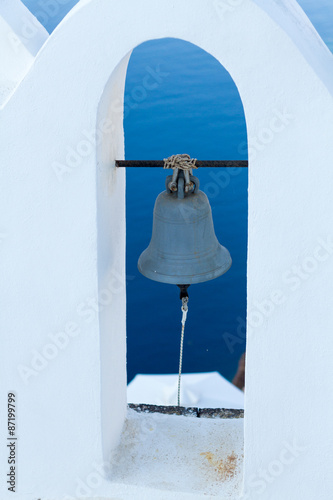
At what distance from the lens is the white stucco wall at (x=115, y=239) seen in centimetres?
302

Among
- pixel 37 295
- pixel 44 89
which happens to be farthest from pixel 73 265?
pixel 44 89

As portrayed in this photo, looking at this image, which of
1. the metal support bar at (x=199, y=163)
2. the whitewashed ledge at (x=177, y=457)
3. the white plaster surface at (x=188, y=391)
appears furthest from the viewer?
the white plaster surface at (x=188, y=391)

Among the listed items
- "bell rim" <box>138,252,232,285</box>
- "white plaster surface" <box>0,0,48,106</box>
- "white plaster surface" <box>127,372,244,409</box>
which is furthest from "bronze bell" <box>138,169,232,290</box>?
"white plaster surface" <box>127,372,244,409</box>

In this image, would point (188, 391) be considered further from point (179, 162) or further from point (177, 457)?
point (179, 162)

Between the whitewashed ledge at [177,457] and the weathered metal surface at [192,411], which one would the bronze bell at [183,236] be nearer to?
the whitewashed ledge at [177,457]

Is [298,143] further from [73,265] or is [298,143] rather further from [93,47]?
[73,265]

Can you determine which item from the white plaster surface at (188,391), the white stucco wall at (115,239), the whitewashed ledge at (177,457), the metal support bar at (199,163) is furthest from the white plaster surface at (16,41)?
the white plaster surface at (188,391)

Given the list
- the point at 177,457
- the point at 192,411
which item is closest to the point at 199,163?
the point at 177,457

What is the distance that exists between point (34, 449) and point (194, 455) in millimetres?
831

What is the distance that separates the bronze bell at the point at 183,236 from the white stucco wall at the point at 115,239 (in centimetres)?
26

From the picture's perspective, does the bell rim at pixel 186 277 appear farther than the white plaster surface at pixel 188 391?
No

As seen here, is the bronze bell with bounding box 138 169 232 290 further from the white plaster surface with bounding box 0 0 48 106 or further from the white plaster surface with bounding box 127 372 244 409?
the white plaster surface with bounding box 127 372 244 409

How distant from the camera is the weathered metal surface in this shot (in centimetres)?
448

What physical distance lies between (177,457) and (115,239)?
3.90 ft
